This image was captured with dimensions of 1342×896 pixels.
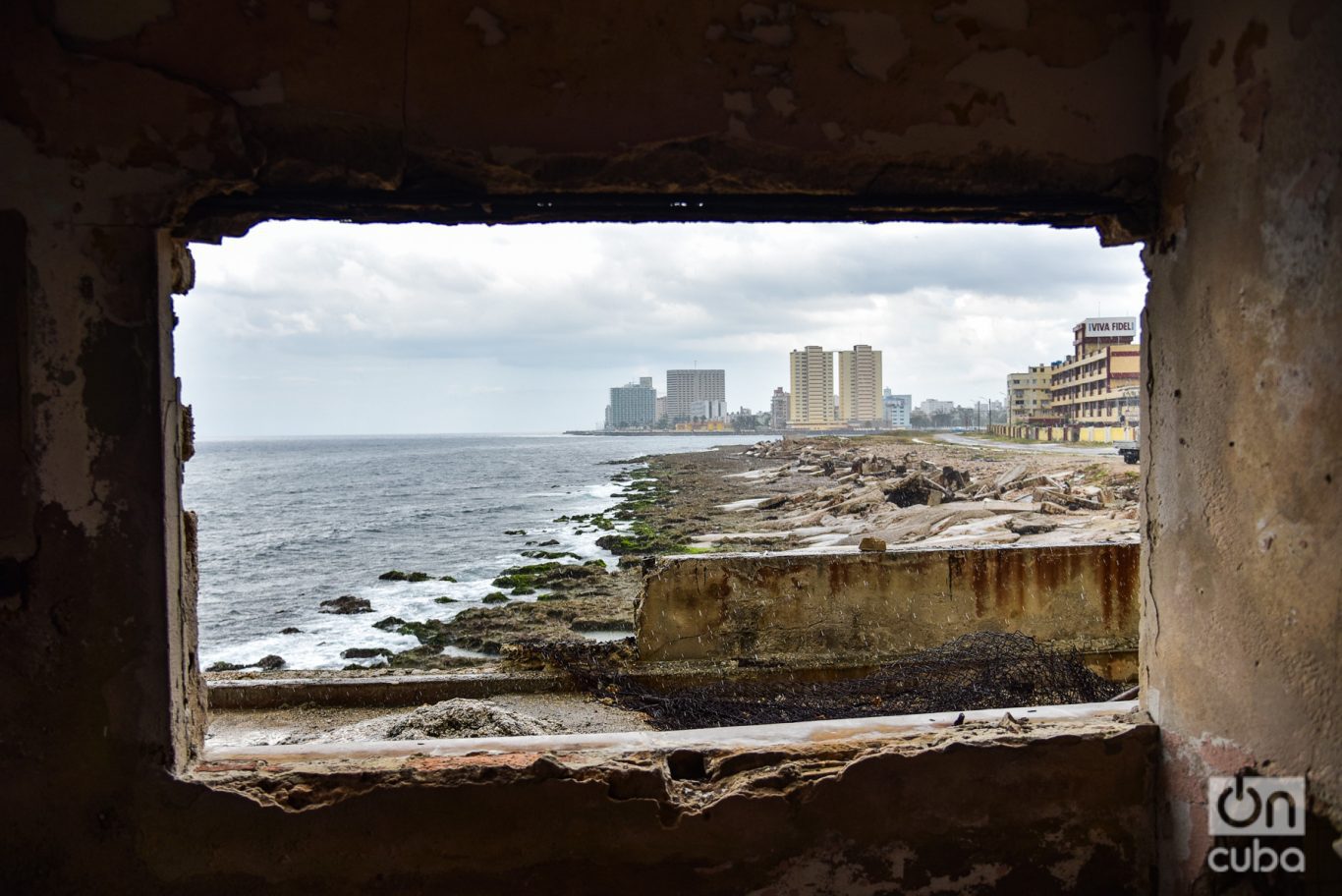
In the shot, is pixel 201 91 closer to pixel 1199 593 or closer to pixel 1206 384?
pixel 1206 384

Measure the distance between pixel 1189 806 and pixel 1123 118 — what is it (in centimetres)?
230

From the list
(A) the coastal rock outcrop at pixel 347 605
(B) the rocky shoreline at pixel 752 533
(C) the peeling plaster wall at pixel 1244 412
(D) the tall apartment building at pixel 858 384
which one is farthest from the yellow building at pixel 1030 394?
(C) the peeling plaster wall at pixel 1244 412

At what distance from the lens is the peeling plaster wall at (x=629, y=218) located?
2.16 m

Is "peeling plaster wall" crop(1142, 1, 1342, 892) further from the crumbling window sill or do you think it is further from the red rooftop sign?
the red rooftop sign

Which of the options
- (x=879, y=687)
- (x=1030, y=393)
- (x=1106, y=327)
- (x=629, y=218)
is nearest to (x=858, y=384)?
(x=1030, y=393)

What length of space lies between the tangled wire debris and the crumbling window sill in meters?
2.67

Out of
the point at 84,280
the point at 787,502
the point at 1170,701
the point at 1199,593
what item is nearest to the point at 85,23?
the point at 84,280

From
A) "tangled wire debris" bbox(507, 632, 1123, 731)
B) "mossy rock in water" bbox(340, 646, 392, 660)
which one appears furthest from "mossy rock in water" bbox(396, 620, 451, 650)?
"tangled wire debris" bbox(507, 632, 1123, 731)

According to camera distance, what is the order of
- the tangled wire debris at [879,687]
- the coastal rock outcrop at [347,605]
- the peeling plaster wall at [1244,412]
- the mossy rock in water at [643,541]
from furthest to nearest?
the mossy rock in water at [643,541] → the coastal rock outcrop at [347,605] → the tangled wire debris at [879,687] → the peeling plaster wall at [1244,412]

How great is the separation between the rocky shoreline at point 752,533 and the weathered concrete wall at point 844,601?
48 cm

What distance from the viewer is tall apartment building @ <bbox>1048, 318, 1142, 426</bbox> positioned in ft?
195

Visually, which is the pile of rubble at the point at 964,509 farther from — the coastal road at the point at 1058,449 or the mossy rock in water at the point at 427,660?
the coastal road at the point at 1058,449

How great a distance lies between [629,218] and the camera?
2.61 meters

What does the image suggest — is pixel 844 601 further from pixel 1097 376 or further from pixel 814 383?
pixel 814 383
